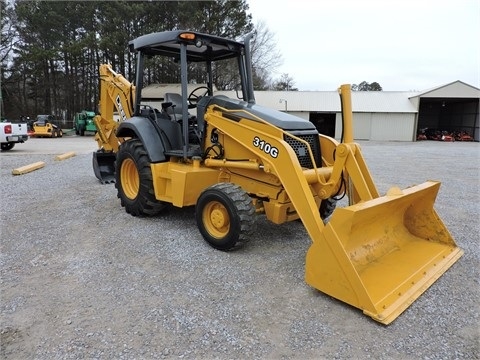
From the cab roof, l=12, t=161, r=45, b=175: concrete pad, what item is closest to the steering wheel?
the cab roof

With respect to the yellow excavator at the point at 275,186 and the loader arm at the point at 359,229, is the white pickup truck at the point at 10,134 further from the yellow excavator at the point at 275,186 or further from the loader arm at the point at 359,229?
the loader arm at the point at 359,229

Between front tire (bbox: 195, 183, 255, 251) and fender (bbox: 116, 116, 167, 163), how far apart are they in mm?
1115

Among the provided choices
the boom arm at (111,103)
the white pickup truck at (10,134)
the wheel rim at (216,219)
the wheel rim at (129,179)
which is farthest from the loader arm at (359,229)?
the white pickup truck at (10,134)

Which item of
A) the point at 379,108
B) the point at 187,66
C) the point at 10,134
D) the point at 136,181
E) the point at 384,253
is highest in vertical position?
the point at 187,66

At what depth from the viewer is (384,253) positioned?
12.0 ft

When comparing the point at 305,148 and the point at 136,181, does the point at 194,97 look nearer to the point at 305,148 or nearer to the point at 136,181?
the point at 136,181

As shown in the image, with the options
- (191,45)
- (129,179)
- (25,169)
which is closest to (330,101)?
(25,169)

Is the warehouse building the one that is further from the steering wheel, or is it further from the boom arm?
the steering wheel

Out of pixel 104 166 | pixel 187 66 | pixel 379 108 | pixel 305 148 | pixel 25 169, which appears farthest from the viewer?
pixel 379 108

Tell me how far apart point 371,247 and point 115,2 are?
28.5 metres

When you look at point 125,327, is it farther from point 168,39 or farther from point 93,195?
point 93,195

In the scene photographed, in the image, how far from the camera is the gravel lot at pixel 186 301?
98.4 inches

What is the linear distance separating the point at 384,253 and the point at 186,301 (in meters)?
1.99

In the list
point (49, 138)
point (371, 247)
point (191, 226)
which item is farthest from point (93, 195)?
point (49, 138)
